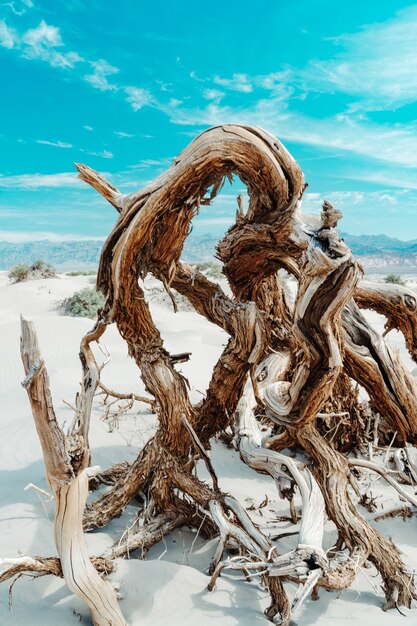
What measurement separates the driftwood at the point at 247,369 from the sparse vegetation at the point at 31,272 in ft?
69.1

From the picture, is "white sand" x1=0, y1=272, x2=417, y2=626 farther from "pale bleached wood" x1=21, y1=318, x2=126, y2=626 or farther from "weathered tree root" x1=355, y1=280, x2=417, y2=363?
"weathered tree root" x1=355, y1=280, x2=417, y2=363

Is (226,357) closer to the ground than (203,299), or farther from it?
closer to the ground

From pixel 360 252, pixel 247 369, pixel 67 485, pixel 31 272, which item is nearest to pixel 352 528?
pixel 247 369

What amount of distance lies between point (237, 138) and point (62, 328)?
9812mm

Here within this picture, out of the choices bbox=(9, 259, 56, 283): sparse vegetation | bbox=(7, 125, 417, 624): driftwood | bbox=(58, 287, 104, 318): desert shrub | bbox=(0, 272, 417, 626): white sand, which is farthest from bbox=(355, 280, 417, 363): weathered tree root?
bbox=(9, 259, 56, 283): sparse vegetation

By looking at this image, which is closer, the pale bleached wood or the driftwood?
the pale bleached wood

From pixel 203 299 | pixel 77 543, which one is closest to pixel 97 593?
pixel 77 543

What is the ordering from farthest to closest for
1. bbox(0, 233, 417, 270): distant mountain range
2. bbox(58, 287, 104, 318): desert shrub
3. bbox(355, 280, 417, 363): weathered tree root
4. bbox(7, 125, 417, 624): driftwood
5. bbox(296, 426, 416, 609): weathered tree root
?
bbox(0, 233, 417, 270): distant mountain range → bbox(58, 287, 104, 318): desert shrub → bbox(355, 280, 417, 363): weathered tree root → bbox(296, 426, 416, 609): weathered tree root → bbox(7, 125, 417, 624): driftwood

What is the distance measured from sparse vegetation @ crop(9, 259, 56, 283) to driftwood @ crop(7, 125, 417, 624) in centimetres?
2105

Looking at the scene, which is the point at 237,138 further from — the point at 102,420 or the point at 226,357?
the point at 102,420

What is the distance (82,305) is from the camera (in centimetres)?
1518

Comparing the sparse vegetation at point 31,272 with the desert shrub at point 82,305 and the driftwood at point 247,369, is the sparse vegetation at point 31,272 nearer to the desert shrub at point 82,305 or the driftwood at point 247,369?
the desert shrub at point 82,305

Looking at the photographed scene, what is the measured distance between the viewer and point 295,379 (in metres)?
2.44

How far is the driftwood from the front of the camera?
206cm
